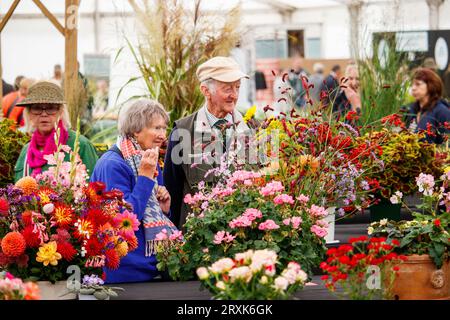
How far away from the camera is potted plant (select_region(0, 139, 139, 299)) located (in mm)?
3160

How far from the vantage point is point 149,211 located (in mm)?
3943

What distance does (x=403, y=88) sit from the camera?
666 cm

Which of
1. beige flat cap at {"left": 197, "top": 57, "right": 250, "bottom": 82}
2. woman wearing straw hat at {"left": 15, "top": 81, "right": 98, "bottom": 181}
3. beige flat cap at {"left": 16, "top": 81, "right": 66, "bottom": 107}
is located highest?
beige flat cap at {"left": 197, "top": 57, "right": 250, "bottom": 82}

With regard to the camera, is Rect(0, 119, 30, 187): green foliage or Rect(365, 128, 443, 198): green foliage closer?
Rect(365, 128, 443, 198): green foliage

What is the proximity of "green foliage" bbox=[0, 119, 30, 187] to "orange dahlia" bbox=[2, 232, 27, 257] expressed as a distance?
2.41 metres

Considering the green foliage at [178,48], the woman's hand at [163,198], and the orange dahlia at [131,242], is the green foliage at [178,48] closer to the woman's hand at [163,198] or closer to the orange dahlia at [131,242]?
the woman's hand at [163,198]

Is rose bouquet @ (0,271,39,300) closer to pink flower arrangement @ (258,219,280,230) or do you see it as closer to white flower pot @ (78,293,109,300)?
white flower pot @ (78,293,109,300)

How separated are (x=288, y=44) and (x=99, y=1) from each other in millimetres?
3941

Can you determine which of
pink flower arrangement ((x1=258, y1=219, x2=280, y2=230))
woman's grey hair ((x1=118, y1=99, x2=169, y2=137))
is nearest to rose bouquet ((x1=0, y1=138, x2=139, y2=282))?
pink flower arrangement ((x1=258, y1=219, x2=280, y2=230))

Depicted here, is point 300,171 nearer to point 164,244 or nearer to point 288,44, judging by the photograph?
point 164,244

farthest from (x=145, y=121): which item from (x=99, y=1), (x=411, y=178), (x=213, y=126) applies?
(x=99, y=1)

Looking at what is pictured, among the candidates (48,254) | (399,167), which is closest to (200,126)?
(399,167)

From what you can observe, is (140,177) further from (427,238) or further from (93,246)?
(427,238)

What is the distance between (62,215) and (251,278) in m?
0.87
